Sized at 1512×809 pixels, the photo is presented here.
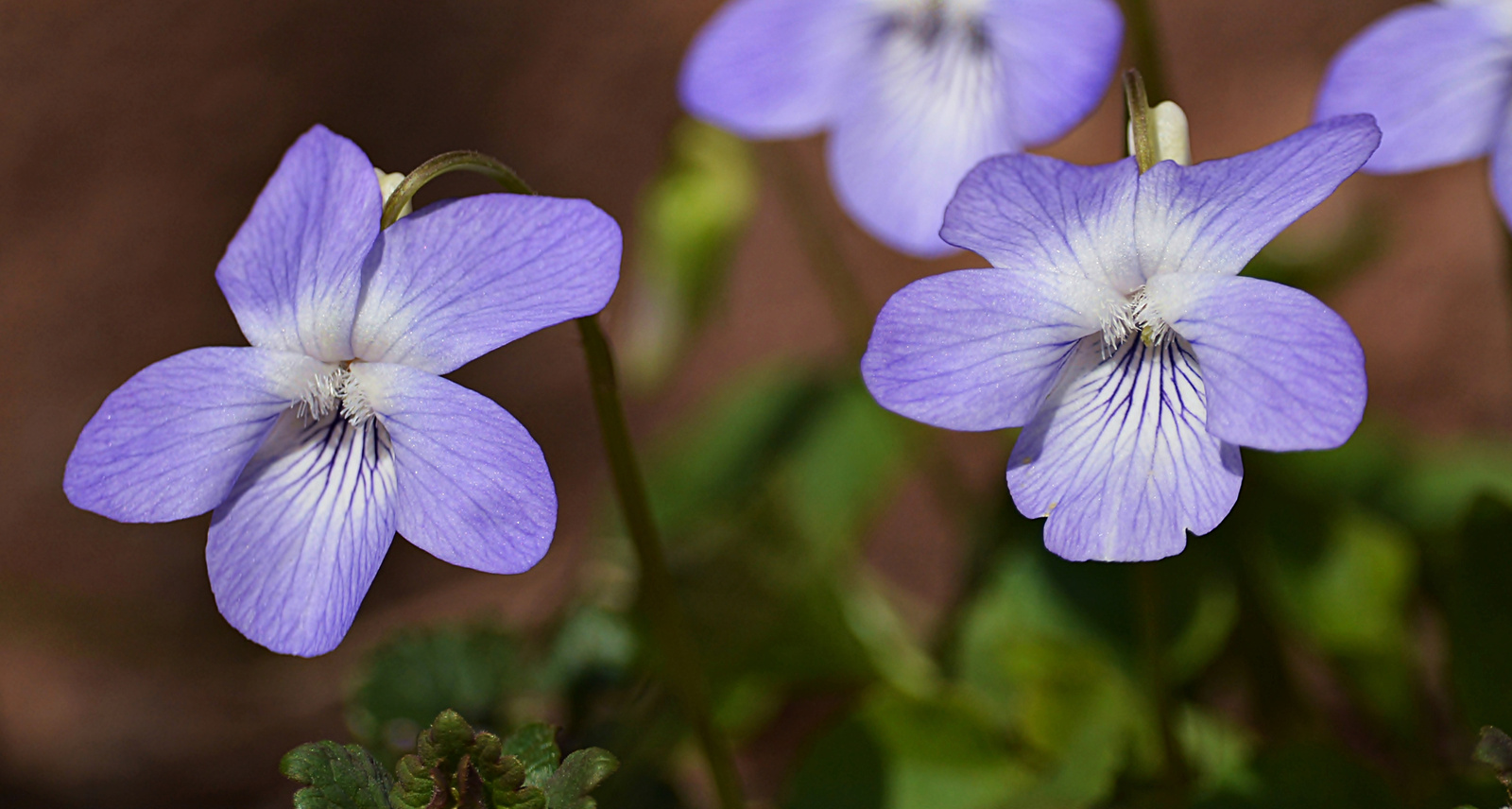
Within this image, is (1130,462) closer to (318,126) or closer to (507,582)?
(318,126)

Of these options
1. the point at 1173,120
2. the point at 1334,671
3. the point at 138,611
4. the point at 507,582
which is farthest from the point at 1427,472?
the point at 138,611

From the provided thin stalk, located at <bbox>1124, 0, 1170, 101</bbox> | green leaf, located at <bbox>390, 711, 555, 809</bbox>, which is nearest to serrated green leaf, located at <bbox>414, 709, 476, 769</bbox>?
green leaf, located at <bbox>390, 711, 555, 809</bbox>

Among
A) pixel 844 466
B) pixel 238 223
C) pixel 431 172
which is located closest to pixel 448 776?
pixel 431 172

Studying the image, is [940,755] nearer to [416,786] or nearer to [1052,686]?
[1052,686]

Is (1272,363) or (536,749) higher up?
(1272,363)

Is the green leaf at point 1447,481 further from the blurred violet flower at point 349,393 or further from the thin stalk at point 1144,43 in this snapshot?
the blurred violet flower at point 349,393

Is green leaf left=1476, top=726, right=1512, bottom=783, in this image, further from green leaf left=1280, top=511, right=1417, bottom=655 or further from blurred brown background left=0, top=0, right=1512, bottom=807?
blurred brown background left=0, top=0, right=1512, bottom=807
